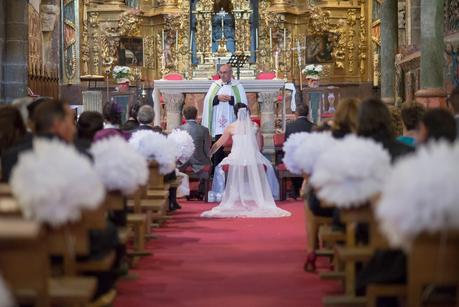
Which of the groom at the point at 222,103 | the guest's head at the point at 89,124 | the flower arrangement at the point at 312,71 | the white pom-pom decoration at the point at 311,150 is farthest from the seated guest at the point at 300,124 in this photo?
the flower arrangement at the point at 312,71

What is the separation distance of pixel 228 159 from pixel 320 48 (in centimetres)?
1313

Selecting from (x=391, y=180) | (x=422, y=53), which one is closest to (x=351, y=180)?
(x=391, y=180)

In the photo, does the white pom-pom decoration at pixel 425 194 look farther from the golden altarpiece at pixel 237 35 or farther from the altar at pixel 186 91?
the golden altarpiece at pixel 237 35

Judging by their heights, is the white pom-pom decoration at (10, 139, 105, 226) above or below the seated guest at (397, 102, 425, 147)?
below

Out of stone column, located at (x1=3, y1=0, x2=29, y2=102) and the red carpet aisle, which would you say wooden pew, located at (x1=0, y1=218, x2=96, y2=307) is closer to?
the red carpet aisle

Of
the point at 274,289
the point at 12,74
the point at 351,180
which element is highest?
the point at 12,74

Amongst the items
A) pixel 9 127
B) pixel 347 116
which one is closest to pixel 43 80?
pixel 9 127

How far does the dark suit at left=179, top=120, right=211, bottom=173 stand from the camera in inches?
659

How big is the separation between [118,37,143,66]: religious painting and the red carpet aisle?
14.2 m

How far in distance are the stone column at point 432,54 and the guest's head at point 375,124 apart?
829 cm

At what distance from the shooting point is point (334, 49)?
27.7 m

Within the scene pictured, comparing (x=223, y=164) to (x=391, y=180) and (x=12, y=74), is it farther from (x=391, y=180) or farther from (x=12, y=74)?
(x=391, y=180)

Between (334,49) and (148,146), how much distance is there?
16.2m

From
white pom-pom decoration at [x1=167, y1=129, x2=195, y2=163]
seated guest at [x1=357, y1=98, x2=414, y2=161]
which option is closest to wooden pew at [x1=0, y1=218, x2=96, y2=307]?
seated guest at [x1=357, y1=98, x2=414, y2=161]
